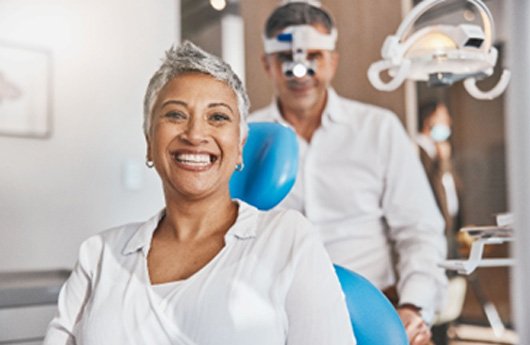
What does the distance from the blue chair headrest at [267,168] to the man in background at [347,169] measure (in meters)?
0.59

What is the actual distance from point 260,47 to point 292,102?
583mm

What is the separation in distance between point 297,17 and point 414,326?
967 mm

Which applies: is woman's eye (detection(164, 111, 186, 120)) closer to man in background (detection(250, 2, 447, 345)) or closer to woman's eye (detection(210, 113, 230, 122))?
woman's eye (detection(210, 113, 230, 122))

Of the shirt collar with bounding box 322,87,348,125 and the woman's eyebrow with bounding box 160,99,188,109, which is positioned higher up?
the shirt collar with bounding box 322,87,348,125

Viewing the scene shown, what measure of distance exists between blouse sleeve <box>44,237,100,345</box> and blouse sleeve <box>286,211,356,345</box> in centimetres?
39

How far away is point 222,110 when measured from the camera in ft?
3.72

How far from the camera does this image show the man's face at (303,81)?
2.00 meters

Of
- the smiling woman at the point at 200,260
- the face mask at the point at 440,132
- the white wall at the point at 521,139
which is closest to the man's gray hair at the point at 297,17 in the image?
the smiling woman at the point at 200,260

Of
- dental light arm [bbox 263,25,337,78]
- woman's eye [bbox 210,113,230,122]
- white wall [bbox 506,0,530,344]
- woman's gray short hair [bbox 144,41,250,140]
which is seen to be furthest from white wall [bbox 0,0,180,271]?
white wall [bbox 506,0,530,344]

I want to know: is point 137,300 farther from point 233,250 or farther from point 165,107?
point 165,107

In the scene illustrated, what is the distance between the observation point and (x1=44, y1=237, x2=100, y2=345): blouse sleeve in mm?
1113

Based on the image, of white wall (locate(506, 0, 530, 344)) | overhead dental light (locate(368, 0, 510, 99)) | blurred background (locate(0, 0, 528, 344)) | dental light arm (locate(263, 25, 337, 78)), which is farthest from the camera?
blurred background (locate(0, 0, 528, 344))

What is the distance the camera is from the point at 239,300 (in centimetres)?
99

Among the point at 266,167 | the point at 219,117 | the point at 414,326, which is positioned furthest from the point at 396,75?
the point at 414,326
